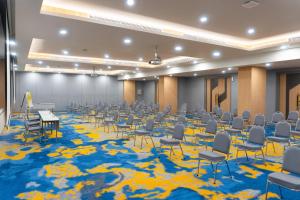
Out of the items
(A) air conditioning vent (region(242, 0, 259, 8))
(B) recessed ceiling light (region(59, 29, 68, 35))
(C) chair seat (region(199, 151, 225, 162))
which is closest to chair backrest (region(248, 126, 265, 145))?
(C) chair seat (region(199, 151, 225, 162))

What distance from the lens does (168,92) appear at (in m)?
18.1

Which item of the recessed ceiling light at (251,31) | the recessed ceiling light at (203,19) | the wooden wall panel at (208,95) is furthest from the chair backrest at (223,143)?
the wooden wall panel at (208,95)

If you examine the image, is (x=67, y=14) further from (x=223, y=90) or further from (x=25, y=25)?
(x=223, y=90)

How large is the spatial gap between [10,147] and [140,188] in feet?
16.7

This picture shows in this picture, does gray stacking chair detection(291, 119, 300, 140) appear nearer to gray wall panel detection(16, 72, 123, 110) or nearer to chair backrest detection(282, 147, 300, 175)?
chair backrest detection(282, 147, 300, 175)

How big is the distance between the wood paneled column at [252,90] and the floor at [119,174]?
4.71 metres

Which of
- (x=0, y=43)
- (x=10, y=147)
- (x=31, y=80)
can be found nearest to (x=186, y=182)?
(x=10, y=147)

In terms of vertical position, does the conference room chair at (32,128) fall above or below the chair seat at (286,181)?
above

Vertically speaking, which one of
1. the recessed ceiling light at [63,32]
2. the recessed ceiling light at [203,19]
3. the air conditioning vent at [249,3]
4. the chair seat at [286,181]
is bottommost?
the chair seat at [286,181]

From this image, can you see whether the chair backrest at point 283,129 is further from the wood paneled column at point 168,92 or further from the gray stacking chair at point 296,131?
the wood paneled column at point 168,92

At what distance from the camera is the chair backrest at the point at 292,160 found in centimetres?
364

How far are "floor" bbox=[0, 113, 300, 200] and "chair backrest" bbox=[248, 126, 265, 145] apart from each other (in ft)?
1.86

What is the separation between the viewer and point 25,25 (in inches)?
248

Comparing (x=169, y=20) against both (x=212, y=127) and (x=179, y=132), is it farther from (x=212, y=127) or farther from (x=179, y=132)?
(x=212, y=127)
